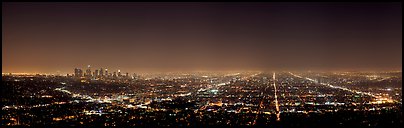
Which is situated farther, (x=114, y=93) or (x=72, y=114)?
(x=114, y=93)

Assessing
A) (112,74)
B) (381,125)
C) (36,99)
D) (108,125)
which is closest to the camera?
(381,125)

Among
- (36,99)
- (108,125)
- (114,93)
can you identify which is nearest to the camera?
(108,125)

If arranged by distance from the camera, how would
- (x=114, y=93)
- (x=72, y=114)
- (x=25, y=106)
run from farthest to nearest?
(x=114, y=93) < (x=25, y=106) < (x=72, y=114)

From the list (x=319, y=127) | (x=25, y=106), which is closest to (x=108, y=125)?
(x=25, y=106)

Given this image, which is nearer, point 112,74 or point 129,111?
point 129,111

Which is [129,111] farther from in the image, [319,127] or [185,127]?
[319,127]

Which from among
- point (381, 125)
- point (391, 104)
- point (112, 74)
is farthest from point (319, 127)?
point (112, 74)

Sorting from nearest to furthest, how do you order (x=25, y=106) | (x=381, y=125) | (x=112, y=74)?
(x=381, y=125), (x=25, y=106), (x=112, y=74)

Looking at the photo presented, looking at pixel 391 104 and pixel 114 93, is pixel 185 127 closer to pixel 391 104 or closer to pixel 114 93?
pixel 391 104
